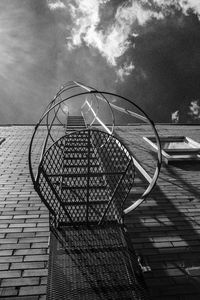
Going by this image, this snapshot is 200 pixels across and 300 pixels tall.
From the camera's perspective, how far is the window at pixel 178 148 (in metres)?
10.0

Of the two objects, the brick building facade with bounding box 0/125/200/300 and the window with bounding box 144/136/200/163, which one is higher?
the window with bounding box 144/136/200/163

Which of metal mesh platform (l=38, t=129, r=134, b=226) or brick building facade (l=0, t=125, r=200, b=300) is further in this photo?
metal mesh platform (l=38, t=129, r=134, b=226)

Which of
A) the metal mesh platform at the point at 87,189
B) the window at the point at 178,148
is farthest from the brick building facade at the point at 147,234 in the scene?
the metal mesh platform at the point at 87,189

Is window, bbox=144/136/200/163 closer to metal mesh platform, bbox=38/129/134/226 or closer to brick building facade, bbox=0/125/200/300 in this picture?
brick building facade, bbox=0/125/200/300

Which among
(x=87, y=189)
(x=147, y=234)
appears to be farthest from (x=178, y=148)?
(x=87, y=189)

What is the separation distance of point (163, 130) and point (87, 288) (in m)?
12.7

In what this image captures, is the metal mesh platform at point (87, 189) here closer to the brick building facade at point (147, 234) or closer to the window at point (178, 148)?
the brick building facade at point (147, 234)

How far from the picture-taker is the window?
10031 millimetres

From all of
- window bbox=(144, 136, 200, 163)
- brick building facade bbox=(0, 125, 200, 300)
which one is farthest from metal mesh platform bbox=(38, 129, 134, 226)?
window bbox=(144, 136, 200, 163)

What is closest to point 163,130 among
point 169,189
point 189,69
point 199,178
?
point 199,178

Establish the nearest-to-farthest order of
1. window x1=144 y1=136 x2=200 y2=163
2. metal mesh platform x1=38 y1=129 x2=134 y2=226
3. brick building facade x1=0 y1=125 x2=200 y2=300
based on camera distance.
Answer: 1. brick building facade x1=0 y1=125 x2=200 y2=300
2. metal mesh platform x1=38 y1=129 x2=134 y2=226
3. window x1=144 y1=136 x2=200 y2=163

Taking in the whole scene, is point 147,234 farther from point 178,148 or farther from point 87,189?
point 178,148

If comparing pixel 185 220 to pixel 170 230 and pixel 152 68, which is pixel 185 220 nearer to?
pixel 170 230

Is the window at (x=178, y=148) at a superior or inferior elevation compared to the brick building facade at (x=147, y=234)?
superior
